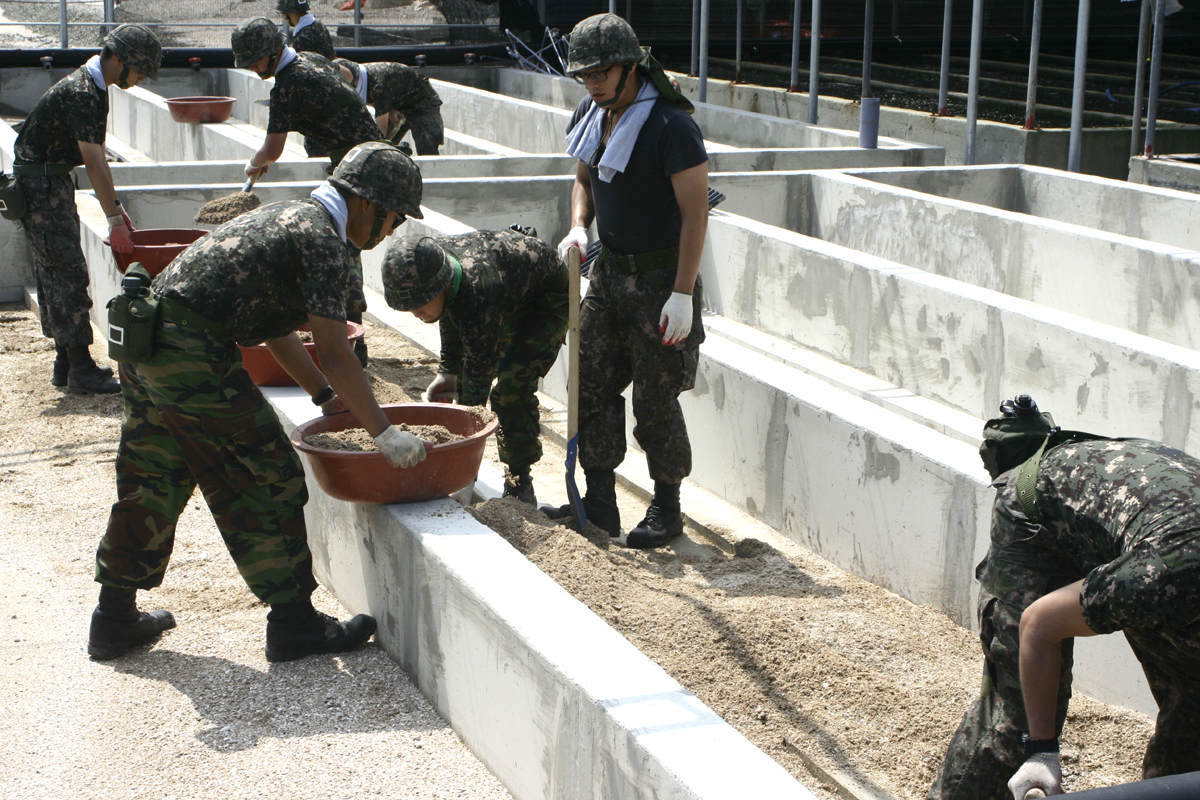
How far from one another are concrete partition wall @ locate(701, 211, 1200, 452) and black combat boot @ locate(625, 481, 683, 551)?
1.77m

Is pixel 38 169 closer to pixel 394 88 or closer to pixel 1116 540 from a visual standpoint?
pixel 394 88

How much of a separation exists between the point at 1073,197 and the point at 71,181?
6.47 metres

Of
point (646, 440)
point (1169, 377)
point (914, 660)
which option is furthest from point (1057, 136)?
point (914, 660)

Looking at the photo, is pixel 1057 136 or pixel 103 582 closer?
pixel 103 582

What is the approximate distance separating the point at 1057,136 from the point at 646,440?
7.70 m

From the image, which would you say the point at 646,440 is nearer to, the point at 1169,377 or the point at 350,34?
the point at 1169,377

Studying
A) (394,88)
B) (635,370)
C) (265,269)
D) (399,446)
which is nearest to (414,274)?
(265,269)

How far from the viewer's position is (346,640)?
12.2ft

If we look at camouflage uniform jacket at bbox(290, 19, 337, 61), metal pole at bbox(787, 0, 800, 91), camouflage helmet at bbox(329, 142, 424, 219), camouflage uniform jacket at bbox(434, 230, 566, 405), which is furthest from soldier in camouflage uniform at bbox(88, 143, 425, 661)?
metal pole at bbox(787, 0, 800, 91)

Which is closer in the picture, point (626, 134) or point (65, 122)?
point (626, 134)

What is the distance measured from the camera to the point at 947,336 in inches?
234

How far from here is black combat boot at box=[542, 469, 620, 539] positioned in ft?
15.7

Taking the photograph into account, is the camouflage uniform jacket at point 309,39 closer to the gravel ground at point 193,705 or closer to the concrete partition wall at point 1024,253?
the concrete partition wall at point 1024,253

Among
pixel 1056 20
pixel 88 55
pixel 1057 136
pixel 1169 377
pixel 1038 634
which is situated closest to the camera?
pixel 1038 634
